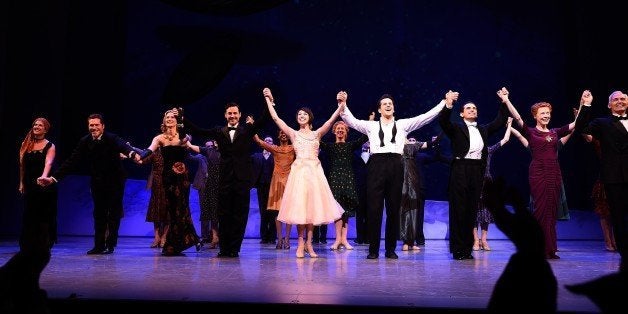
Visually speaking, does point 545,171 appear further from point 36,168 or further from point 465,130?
point 36,168

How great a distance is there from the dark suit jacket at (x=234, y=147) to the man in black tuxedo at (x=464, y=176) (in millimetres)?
2144

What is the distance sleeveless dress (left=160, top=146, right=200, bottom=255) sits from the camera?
6266mm

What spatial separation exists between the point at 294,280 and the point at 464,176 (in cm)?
283

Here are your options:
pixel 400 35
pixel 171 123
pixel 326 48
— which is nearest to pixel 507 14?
pixel 400 35

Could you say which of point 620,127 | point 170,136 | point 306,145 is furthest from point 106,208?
point 620,127

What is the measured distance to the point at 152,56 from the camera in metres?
10.9

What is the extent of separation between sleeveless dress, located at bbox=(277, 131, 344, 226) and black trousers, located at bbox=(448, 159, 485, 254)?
4.16 ft

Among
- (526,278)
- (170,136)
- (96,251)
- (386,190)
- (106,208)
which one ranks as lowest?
(96,251)

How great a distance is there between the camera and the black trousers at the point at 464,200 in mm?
5910

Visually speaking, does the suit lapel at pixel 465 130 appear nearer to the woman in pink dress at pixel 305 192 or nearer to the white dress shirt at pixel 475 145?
the white dress shirt at pixel 475 145

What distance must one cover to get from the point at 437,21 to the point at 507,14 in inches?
60.2

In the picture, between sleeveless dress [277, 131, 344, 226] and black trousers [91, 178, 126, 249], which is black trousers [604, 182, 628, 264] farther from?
black trousers [91, 178, 126, 249]

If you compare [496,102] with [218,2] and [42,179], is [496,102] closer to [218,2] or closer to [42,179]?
[218,2]

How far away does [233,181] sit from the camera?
6.12 m
